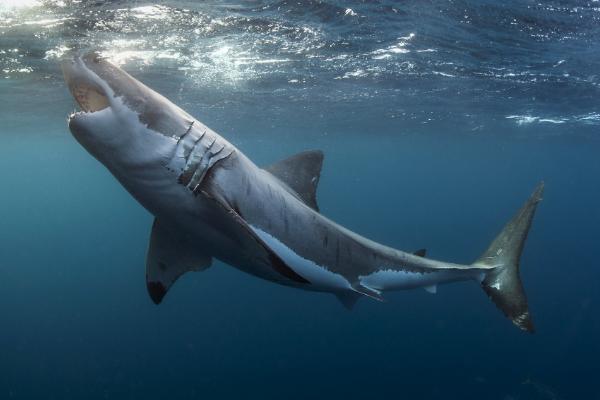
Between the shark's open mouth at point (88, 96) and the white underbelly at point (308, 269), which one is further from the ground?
the shark's open mouth at point (88, 96)

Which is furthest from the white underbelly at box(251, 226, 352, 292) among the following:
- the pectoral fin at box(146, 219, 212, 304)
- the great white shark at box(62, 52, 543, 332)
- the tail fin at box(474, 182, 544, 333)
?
the tail fin at box(474, 182, 544, 333)

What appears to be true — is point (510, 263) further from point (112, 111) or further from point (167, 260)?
point (112, 111)

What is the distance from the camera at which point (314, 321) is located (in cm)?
2189

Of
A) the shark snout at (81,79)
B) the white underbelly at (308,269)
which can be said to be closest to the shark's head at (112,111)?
the shark snout at (81,79)

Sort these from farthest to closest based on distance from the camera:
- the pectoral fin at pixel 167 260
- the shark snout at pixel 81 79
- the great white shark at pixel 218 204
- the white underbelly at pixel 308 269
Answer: the pectoral fin at pixel 167 260, the white underbelly at pixel 308 269, the great white shark at pixel 218 204, the shark snout at pixel 81 79

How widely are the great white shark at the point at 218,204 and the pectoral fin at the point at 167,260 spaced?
12mm

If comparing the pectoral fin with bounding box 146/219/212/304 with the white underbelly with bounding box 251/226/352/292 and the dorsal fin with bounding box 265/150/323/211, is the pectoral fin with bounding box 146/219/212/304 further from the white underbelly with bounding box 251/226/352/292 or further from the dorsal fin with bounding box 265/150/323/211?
the dorsal fin with bounding box 265/150/323/211

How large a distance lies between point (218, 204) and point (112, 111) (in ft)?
3.50

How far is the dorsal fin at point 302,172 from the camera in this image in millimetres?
5101

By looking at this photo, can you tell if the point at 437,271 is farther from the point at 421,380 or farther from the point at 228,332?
the point at 228,332

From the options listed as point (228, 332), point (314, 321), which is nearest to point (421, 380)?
point (314, 321)

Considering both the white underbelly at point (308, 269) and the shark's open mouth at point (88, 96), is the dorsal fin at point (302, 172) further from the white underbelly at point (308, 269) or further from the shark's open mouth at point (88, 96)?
the shark's open mouth at point (88, 96)

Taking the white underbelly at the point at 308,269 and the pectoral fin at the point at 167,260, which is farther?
the pectoral fin at the point at 167,260

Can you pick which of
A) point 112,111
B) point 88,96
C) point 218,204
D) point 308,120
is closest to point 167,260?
point 218,204
